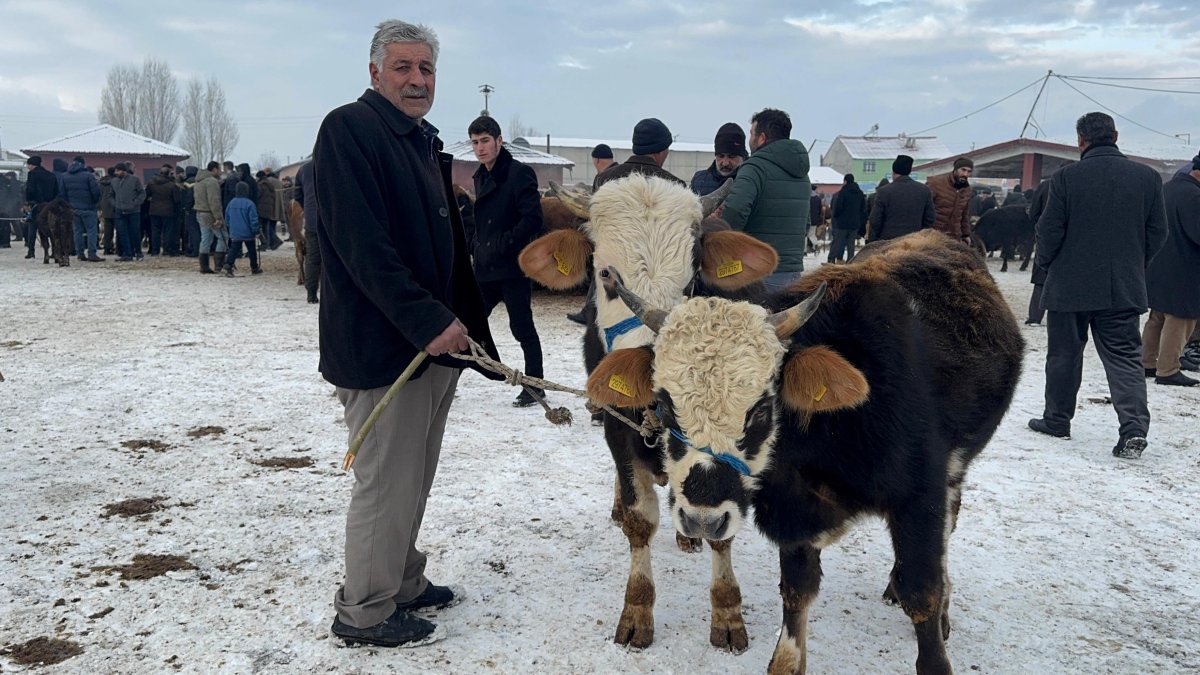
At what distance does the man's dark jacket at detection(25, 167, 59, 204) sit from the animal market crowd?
338 inches

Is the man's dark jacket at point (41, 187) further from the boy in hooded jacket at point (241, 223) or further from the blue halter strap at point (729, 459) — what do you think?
the blue halter strap at point (729, 459)

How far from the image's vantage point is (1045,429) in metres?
6.18

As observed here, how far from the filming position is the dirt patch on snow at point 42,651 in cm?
294

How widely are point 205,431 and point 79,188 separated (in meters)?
13.0

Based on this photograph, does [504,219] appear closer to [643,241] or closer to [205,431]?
[205,431]

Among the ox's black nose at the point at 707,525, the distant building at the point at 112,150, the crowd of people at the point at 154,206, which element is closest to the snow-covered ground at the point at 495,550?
the ox's black nose at the point at 707,525

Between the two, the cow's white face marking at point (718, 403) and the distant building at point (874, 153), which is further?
the distant building at point (874, 153)

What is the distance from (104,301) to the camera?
11.4 meters

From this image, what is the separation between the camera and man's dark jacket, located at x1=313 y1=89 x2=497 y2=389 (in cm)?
287

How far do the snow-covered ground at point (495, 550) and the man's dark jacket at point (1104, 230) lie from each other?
3.84 feet

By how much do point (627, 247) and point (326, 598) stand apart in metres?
2.06

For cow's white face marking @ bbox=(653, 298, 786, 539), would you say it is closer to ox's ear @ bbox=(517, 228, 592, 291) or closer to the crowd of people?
ox's ear @ bbox=(517, 228, 592, 291)

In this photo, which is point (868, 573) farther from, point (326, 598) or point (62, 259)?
point (62, 259)

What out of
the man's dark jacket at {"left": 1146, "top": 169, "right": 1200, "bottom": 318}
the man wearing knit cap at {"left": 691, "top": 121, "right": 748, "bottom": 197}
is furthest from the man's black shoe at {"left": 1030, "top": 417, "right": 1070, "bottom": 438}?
the man wearing knit cap at {"left": 691, "top": 121, "right": 748, "bottom": 197}
